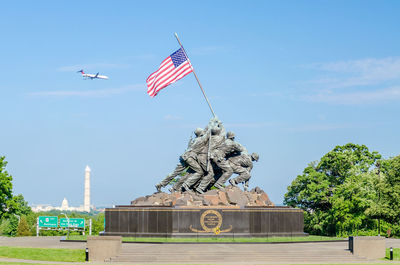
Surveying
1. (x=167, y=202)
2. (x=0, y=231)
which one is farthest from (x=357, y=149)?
(x=0, y=231)

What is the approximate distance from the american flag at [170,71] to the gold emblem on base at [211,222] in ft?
30.5

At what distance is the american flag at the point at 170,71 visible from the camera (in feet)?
142

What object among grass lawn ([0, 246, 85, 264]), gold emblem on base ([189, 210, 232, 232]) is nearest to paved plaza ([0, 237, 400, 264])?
grass lawn ([0, 246, 85, 264])

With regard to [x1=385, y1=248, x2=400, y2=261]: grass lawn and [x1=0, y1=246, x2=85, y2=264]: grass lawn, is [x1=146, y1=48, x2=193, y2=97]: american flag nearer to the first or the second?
[x1=0, y1=246, x2=85, y2=264]: grass lawn

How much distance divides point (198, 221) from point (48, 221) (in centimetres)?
1341

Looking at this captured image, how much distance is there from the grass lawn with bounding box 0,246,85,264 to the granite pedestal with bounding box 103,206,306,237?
6.79 meters

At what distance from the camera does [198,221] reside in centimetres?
3956

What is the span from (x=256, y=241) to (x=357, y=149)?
29.9 m

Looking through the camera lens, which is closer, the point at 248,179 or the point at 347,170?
the point at 248,179

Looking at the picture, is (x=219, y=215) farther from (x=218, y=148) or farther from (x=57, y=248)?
(x=57, y=248)

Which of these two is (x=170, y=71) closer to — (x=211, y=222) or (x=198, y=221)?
(x=198, y=221)

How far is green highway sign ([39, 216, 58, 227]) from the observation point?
46.6 meters

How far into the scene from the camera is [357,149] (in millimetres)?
64000

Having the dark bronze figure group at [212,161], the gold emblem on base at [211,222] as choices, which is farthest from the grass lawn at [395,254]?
the dark bronze figure group at [212,161]
